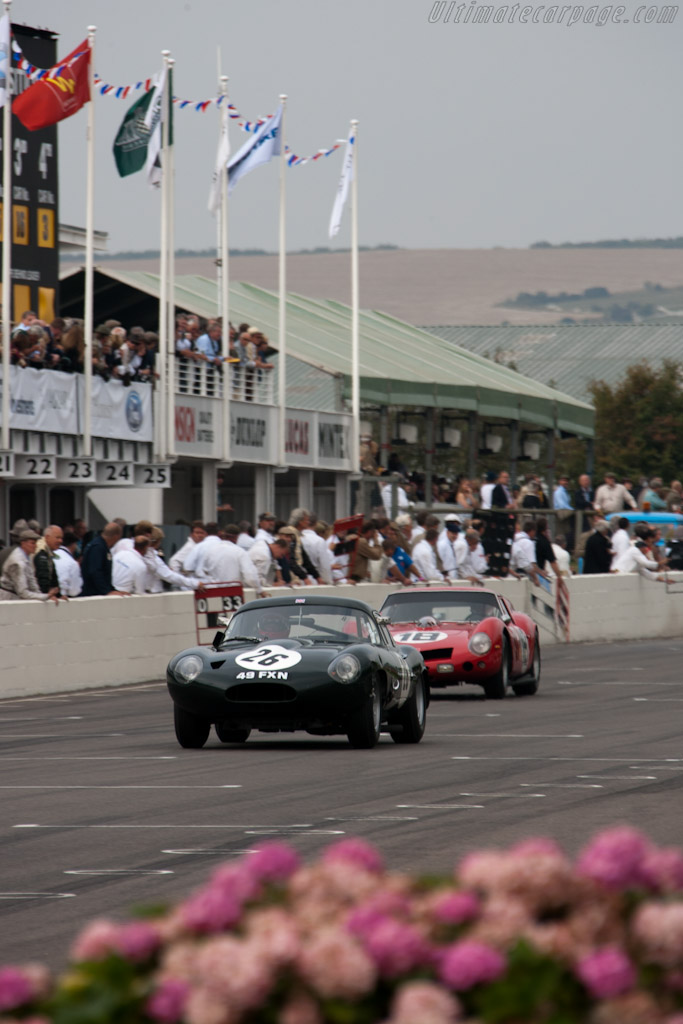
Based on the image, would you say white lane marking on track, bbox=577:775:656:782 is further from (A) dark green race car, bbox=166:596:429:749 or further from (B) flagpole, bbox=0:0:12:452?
(B) flagpole, bbox=0:0:12:452

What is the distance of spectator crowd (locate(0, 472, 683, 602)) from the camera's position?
71.1 ft

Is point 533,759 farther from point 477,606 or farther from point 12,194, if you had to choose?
point 12,194

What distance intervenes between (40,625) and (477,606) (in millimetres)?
4899

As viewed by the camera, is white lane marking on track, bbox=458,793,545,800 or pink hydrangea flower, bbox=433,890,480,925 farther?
white lane marking on track, bbox=458,793,545,800

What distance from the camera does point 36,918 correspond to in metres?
7.66

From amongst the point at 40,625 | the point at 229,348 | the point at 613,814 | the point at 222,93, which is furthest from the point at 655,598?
the point at 613,814

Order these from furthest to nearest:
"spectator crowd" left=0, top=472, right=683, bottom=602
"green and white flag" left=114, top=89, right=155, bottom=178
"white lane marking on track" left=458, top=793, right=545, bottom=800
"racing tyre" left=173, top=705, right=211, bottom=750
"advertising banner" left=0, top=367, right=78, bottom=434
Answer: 1. "green and white flag" left=114, top=89, right=155, bottom=178
2. "advertising banner" left=0, top=367, right=78, bottom=434
3. "spectator crowd" left=0, top=472, right=683, bottom=602
4. "racing tyre" left=173, top=705, right=211, bottom=750
5. "white lane marking on track" left=458, top=793, right=545, bottom=800

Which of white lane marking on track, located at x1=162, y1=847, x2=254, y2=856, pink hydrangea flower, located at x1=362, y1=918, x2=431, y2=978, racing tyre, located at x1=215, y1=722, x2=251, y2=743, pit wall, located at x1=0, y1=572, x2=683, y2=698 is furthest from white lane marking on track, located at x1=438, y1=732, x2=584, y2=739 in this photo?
pink hydrangea flower, located at x1=362, y1=918, x2=431, y2=978

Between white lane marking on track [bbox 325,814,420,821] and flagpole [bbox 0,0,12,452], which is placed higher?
flagpole [bbox 0,0,12,452]

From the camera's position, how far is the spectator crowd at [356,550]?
21.7m

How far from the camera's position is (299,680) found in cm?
1439

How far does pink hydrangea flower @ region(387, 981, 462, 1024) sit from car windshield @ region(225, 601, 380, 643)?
12.8 m

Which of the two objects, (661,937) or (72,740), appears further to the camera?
(72,740)

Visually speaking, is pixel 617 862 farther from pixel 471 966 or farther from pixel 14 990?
pixel 14 990
